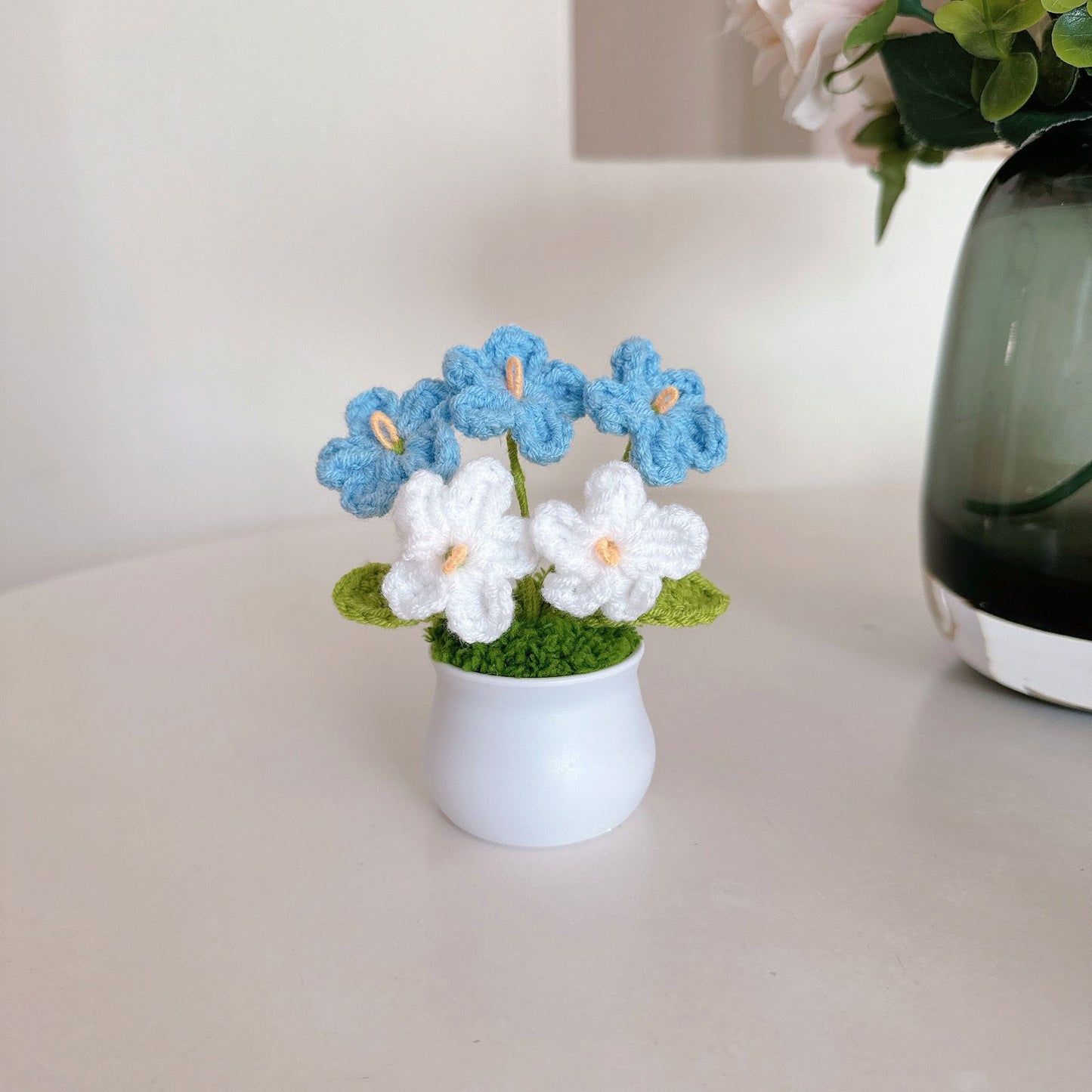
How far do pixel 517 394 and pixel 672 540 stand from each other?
84 mm

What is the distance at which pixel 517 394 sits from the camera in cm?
44

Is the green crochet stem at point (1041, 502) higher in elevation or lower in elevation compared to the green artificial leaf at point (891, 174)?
lower

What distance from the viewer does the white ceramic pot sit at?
455 mm

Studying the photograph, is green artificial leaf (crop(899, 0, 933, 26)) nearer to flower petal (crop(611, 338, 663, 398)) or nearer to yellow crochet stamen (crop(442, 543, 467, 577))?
flower petal (crop(611, 338, 663, 398))

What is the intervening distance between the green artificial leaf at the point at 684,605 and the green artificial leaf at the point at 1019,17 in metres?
0.27

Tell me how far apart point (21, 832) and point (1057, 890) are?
438mm

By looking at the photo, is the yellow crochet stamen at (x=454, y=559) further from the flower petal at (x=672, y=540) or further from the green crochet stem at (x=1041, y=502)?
the green crochet stem at (x=1041, y=502)

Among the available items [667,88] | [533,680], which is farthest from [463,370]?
[667,88]

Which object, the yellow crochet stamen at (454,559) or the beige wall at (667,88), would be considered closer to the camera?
the yellow crochet stamen at (454,559)

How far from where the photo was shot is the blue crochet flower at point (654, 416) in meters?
0.44

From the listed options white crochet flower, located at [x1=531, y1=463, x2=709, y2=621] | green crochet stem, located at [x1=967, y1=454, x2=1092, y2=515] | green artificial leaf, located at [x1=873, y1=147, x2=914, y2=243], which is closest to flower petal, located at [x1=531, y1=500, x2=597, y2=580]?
white crochet flower, located at [x1=531, y1=463, x2=709, y2=621]

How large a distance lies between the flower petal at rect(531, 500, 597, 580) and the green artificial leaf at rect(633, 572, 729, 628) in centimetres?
4

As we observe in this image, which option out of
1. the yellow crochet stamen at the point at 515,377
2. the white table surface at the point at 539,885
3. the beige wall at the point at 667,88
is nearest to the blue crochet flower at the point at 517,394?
the yellow crochet stamen at the point at 515,377

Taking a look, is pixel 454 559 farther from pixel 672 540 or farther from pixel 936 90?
pixel 936 90
